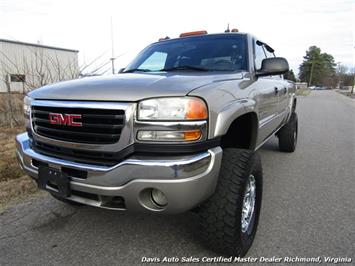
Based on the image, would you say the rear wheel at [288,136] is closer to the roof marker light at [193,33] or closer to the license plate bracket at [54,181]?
the roof marker light at [193,33]

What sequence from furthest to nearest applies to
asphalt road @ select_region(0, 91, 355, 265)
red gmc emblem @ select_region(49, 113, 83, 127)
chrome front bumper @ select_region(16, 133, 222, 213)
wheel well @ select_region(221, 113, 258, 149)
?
wheel well @ select_region(221, 113, 258, 149)
asphalt road @ select_region(0, 91, 355, 265)
red gmc emblem @ select_region(49, 113, 83, 127)
chrome front bumper @ select_region(16, 133, 222, 213)

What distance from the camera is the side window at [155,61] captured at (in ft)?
11.1

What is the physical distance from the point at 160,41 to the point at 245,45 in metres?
1.20

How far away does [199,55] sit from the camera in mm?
3262

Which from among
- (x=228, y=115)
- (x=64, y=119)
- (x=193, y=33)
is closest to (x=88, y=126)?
(x=64, y=119)

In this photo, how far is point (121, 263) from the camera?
2.30 meters

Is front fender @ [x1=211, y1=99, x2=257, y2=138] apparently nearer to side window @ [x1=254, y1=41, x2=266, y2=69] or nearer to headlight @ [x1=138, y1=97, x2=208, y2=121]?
headlight @ [x1=138, y1=97, x2=208, y2=121]

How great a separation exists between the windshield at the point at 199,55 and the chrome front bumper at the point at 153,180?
1.33 meters

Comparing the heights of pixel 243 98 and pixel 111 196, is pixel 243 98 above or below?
above

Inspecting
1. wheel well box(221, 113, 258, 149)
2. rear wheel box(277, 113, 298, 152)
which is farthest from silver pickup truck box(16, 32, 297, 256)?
rear wheel box(277, 113, 298, 152)

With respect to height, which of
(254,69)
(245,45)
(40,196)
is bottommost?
(40,196)

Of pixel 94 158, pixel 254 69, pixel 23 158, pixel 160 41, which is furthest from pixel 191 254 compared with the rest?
pixel 160 41

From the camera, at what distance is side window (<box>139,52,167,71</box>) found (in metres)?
3.37

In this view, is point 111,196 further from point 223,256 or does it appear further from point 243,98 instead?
point 243,98
